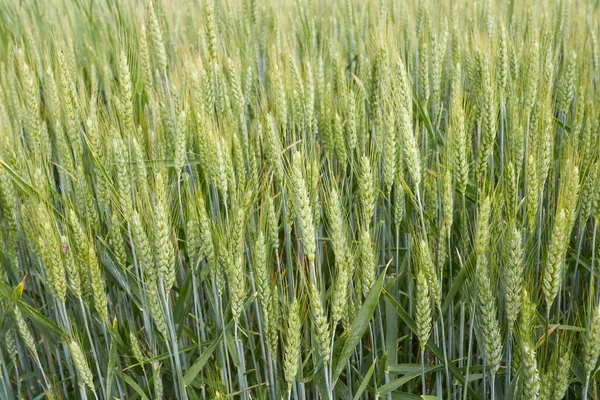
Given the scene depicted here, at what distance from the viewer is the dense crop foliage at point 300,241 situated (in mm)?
1254

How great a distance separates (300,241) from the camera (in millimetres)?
1663

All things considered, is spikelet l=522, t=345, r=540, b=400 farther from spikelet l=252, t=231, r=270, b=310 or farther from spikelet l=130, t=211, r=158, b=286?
spikelet l=130, t=211, r=158, b=286

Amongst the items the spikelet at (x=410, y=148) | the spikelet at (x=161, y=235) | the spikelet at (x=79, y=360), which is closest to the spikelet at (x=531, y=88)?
the spikelet at (x=410, y=148)

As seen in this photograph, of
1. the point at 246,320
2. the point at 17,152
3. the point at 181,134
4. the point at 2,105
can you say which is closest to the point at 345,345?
the point at 246,320

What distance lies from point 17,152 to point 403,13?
71.5 inches

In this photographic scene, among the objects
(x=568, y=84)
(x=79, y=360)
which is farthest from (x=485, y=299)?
(x=568, y=84)

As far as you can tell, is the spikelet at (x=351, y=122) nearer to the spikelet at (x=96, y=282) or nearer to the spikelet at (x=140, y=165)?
the spikelet at (x=140, y=165)

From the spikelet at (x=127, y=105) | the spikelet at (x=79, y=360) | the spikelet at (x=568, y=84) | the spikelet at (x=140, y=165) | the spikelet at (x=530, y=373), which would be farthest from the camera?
the spikelet at (x=568, y=84)

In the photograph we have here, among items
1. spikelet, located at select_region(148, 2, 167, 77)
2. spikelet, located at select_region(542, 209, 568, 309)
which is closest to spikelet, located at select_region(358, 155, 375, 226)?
spikelet, located at select_region(542, 209, 568, 309)

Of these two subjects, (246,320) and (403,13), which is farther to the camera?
(403,13)

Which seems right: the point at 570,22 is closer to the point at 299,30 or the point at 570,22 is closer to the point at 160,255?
the point at 299,30

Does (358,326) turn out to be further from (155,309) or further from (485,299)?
(155,309)

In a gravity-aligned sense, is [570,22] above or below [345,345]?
above

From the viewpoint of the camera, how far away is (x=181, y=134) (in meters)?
1.50
